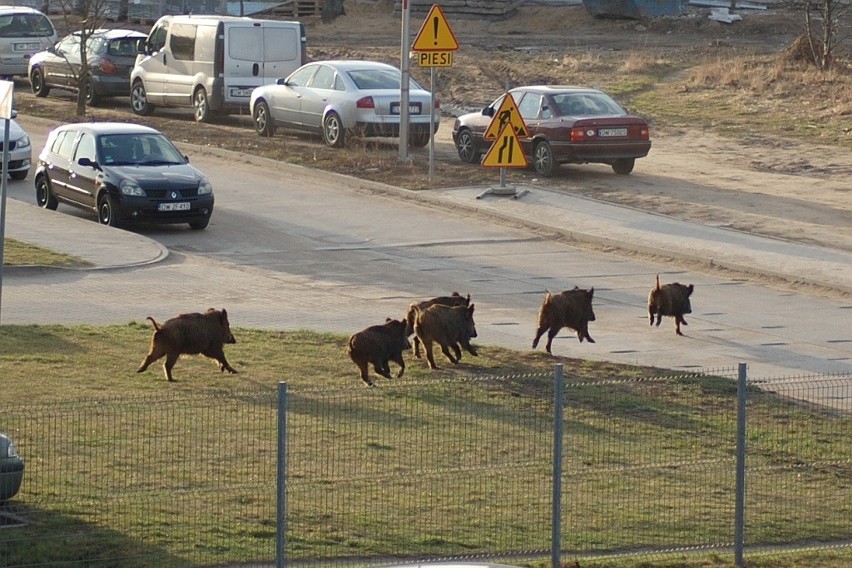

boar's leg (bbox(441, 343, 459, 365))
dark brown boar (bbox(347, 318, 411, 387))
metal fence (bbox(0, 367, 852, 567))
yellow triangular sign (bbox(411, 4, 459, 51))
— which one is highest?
yellow triangular sign (bbox(411, 4, 459, 51))

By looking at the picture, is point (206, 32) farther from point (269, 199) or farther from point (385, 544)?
point (385, 544)

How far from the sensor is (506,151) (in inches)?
968

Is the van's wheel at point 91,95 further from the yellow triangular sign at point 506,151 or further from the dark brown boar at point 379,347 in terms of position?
the dark brown boar at point 379,347

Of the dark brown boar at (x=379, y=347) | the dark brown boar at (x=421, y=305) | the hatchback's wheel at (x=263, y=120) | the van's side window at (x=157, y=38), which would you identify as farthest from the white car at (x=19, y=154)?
the dark brown boar at (x=379, y=347)

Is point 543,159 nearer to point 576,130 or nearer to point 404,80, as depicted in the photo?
point 576,130

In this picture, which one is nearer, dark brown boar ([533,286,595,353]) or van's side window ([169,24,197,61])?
dark brown boar ([533,286,595,353])

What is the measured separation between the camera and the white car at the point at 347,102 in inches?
1211

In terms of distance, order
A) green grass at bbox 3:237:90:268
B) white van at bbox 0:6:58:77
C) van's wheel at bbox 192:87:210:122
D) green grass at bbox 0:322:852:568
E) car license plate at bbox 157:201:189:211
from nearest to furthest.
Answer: green grass at bbox 0:322:852:568
green grass at bbox 3:237:90:268
car license plate at bbox 157:201:189:211
van's wheel at bbox 192:87:210:122
white van at bbox 0:6:58:77

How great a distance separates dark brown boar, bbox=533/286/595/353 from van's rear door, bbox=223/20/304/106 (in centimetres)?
1937

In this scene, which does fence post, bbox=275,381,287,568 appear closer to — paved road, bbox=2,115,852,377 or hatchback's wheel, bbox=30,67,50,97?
paved road, bbox=2,115,852,377

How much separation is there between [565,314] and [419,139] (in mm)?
15842

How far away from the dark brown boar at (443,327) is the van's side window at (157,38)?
73.8ft

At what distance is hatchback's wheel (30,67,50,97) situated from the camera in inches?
1522

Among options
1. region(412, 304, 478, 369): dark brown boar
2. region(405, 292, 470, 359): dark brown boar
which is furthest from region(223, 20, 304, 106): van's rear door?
region(412, 304, 478, 369): dark brown boar
